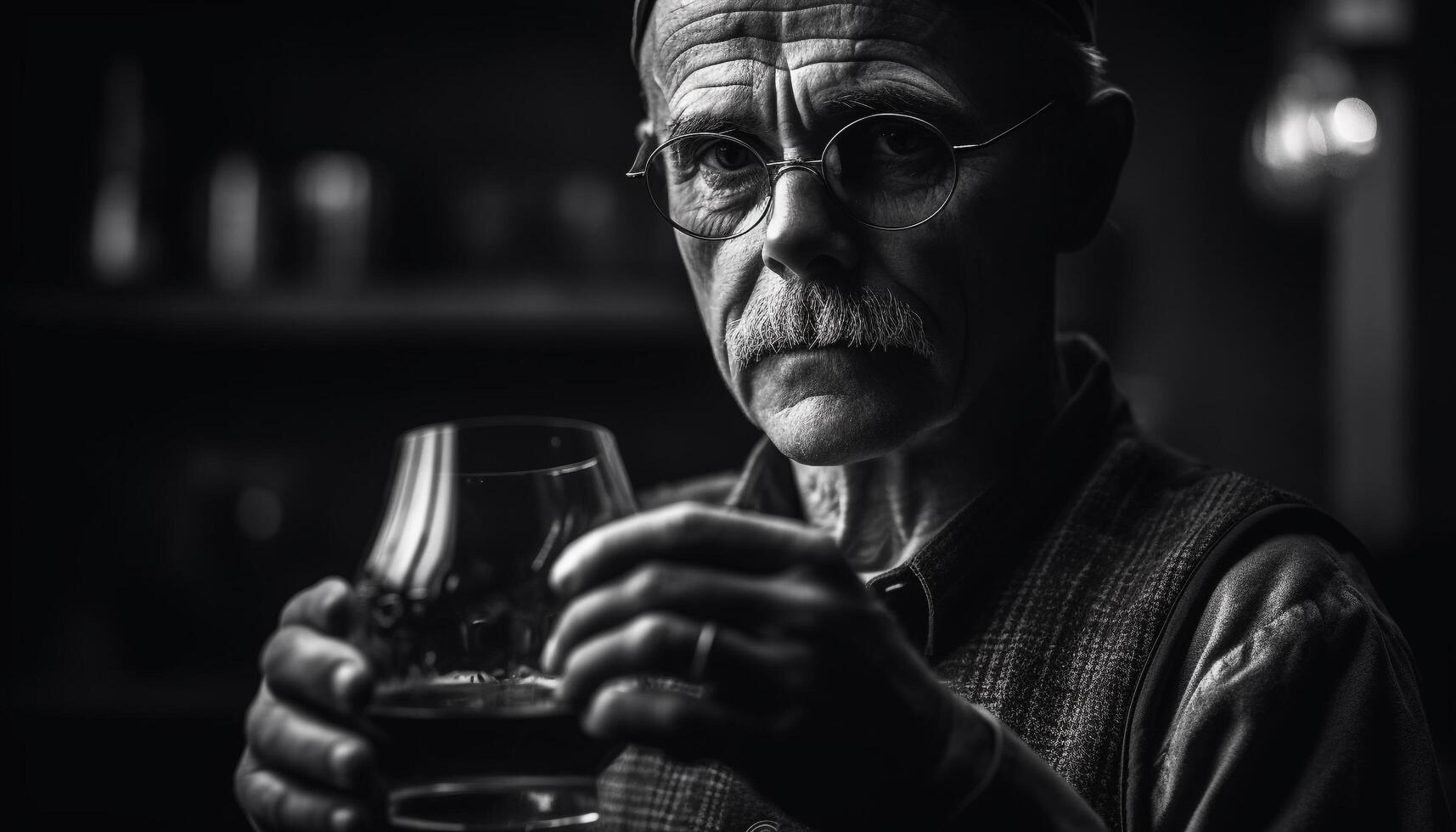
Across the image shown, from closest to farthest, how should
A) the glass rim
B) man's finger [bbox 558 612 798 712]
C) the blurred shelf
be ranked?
man's finger [bbox 558 612 798 712] < the glass rim < the blurred shelf

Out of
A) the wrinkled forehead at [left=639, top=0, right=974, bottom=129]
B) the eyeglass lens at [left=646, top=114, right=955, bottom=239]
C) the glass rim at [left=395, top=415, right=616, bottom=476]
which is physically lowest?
the glass rim at [left=395, top=415, right=616, bottom=476]

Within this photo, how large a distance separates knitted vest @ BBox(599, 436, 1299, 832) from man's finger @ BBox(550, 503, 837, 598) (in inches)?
13.9

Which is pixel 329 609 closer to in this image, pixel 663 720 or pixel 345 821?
pixel 345 821

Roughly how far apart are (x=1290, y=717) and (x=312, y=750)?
566 mm

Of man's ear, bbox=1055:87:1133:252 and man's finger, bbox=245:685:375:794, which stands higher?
man's ear, bbox=1055:87:1133:252

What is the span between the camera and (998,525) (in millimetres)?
991

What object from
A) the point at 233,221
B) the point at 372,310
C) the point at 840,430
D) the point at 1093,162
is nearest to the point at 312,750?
the point at 840,430

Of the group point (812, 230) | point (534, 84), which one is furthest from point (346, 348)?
point (812, 230)

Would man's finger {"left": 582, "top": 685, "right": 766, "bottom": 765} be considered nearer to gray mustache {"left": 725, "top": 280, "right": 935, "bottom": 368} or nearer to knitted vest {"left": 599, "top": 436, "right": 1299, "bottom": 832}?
knitted vest {"left": 599, "top": 436, "right": 1299, "bottom": 832}

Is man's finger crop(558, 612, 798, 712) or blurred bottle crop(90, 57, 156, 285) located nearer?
man's finger crop(558, 612, 798, 712)

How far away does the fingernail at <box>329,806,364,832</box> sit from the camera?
0.58m

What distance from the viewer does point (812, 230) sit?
3.04 ft

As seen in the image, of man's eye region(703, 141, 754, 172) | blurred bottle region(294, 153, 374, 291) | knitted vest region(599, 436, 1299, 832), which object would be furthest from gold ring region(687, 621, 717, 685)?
blurred bottle region(294, 153, 374, 291)

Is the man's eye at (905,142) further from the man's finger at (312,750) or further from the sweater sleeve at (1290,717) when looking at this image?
the man's finger at (312,750)
